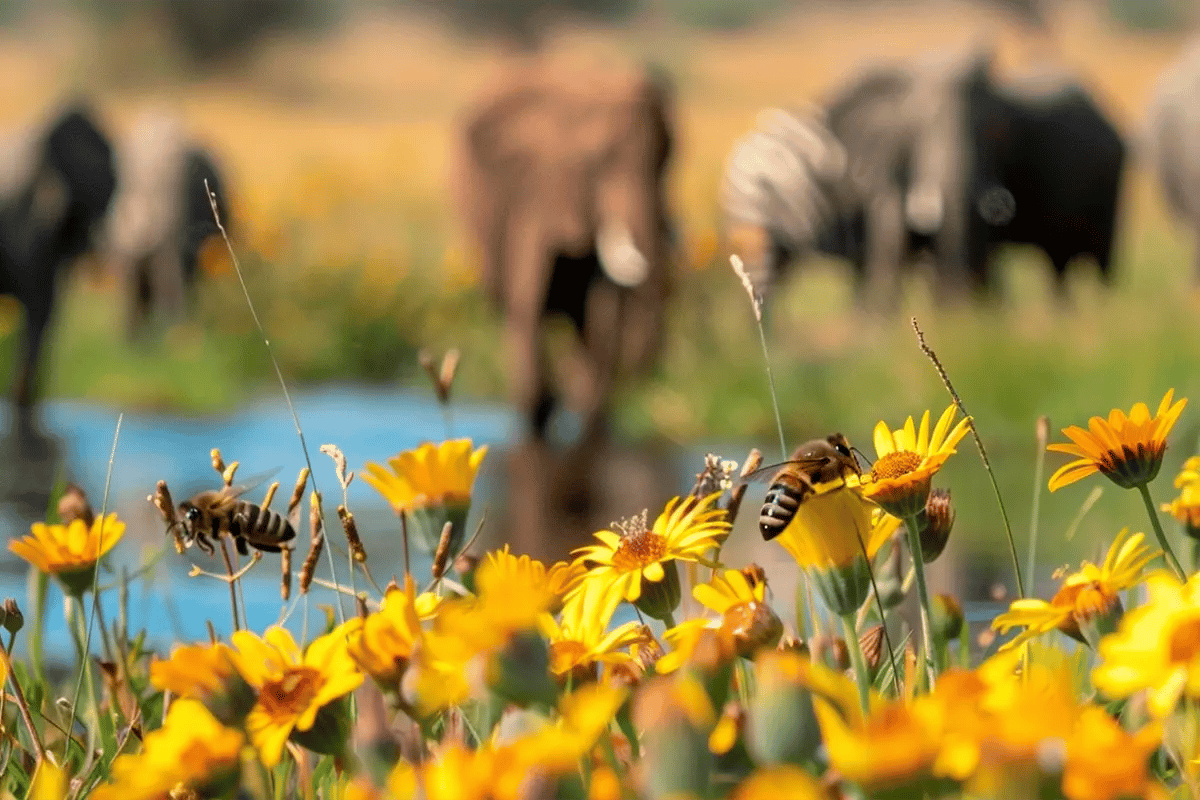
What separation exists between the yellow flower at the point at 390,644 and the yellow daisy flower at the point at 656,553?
17 centimetres

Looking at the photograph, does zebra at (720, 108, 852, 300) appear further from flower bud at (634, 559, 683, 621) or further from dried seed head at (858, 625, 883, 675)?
flower bud at (634, 559, 683, 621)

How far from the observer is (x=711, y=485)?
137 centimetres

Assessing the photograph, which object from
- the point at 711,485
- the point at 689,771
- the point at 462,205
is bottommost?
the point at 462,205

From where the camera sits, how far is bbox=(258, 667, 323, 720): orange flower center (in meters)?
0.95

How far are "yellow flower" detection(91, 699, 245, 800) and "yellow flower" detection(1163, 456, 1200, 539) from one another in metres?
0.62

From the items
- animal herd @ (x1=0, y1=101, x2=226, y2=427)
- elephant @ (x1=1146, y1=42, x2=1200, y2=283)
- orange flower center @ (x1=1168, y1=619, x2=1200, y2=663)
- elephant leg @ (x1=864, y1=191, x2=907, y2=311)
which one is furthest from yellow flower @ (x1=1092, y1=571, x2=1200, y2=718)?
elephant @ (x1=1146, y1=42, x2=1200, y2=283)

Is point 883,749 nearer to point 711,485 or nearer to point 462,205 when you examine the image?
point 711,485

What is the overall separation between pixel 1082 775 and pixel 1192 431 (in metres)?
1.46

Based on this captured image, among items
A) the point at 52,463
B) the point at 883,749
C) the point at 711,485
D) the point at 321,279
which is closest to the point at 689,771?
the point at 883,749

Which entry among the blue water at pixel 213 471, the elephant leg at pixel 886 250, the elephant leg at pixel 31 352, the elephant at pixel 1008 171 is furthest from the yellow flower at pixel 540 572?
the elephant leg at pixel 31 352

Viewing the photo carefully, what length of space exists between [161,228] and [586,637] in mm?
13700

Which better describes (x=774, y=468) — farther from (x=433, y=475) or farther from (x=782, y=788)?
(x=782, y=788)

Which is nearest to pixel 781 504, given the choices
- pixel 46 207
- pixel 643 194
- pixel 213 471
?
pixel 213 471

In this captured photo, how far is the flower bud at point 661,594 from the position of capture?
116 centimetres
